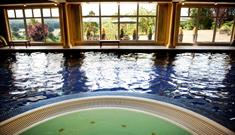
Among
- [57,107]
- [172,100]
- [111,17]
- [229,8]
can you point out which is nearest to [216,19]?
[229,8]

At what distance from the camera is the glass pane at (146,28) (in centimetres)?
1319

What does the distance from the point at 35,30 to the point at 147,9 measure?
27.2 feet

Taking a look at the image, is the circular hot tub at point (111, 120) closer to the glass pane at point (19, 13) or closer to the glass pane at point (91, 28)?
the glass pane at point (91, 28)

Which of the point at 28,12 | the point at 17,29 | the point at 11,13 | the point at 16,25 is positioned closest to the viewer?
the point at 28,12

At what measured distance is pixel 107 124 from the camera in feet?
14.3

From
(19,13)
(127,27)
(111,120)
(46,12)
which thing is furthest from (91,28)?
(111,120)

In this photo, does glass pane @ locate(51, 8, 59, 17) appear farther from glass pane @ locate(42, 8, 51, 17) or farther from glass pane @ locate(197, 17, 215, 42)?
glass pane @ locate(197, 17, 215, 42)

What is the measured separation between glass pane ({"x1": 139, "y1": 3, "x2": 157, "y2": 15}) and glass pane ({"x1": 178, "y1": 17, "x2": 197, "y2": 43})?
209cm

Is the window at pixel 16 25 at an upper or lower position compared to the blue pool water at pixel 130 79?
upper

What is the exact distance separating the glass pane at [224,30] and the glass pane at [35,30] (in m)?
12.5

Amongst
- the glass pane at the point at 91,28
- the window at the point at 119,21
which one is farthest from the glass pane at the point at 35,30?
the window at the point at 119,21

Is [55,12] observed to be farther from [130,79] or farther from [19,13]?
[130,79]

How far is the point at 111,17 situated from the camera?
1321 centimetres

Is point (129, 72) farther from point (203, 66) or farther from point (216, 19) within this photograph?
point (216, 19)
